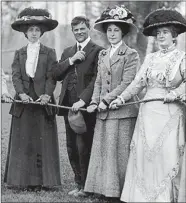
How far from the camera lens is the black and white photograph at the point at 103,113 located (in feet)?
17.3

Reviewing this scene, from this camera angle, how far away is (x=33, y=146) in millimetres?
6570

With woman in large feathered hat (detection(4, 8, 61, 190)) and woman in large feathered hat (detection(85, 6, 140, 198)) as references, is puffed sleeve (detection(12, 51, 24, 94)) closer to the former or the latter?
woman in large feathered hat (detection(4, 8, 61, 190))

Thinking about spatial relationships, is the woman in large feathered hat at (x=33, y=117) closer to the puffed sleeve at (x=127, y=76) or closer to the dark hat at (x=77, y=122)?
the dark hat at (x=77, y=122)

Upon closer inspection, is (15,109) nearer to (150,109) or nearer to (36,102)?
(36,102)

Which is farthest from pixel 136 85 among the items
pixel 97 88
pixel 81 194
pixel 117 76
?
pixel 81 194

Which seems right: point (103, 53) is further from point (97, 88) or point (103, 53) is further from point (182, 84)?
point (182, 84)

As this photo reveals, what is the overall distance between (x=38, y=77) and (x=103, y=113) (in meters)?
1.15

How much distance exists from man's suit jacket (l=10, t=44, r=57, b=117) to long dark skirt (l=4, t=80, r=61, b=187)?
0.10 metres

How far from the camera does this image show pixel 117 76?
5887 mm

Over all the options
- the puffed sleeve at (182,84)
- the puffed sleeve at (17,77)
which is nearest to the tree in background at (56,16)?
the puffed sleeve at (17,77)

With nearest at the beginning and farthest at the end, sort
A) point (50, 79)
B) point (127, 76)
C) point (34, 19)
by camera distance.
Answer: point (127, 76) < point (34, 19) < point (50, 79)

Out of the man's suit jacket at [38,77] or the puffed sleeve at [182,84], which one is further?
the man's suit jacket at [38,77]

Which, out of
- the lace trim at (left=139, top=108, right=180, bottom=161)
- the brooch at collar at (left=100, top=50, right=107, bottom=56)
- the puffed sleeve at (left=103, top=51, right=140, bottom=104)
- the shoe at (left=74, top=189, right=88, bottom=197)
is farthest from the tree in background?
the lace trim at (left=139, top=108, right=180, bottom=161)

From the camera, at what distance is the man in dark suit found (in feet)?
20.4
